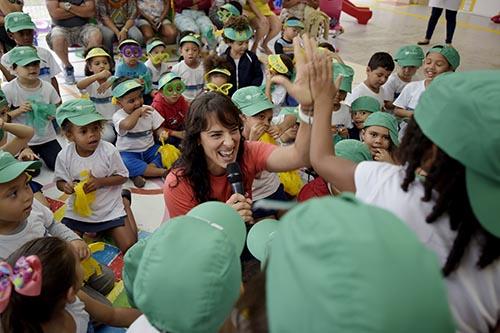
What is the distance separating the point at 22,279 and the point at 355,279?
3.54 ft

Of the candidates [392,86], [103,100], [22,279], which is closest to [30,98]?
[103,100]

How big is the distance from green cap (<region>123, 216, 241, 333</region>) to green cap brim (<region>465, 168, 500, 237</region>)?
1.69 feet

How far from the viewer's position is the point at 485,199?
79 centimetres

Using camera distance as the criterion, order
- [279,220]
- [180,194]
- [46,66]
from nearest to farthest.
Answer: [279,220] → [180,194] → [46,66]

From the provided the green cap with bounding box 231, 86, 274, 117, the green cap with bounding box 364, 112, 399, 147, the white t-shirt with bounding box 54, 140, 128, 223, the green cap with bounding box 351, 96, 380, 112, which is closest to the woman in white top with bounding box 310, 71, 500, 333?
the green cap with bounding box 364, 112, 399, 147

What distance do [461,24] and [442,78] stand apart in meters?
10.1

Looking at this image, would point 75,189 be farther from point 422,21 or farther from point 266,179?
point 422,21

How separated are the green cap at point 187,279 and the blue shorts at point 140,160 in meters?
2.42

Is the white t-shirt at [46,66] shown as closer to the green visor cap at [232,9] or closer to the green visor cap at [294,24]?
the green visor cap at [232,9]

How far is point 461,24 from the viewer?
938 cm

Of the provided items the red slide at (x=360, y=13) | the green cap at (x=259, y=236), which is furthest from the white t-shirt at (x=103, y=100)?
the red slide at (x=360, y=13)

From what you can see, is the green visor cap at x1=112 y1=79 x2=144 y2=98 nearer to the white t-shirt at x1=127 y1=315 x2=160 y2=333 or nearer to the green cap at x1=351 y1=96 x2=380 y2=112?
the green cap at x1=351 y1=96 x2=380 y2=112

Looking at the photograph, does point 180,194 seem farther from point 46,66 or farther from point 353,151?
point 46,66

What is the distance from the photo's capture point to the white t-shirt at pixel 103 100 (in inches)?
148
